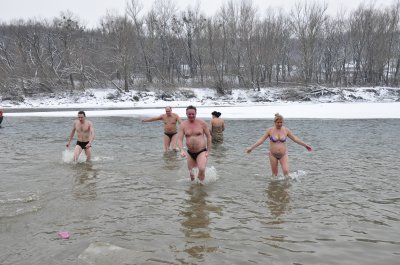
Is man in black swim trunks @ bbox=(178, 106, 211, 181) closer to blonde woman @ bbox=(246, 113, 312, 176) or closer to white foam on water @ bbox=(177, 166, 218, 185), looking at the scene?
white foam on water @ bbox=(177, 166, 218, 185)

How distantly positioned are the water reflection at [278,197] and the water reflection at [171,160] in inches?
112

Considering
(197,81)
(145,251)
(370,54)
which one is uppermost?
(370,54)

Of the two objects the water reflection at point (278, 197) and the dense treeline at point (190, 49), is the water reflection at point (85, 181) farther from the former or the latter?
the dense treeline at point (190, 49)

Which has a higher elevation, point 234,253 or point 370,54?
point 370,54

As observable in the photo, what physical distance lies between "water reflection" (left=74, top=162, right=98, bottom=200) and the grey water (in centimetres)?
2

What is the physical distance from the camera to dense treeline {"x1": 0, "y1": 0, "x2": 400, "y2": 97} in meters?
44.7

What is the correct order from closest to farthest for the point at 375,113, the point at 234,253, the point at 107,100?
the point at 234,253
the point at 375,113
the point at 107,100

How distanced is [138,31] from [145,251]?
4518 centimetres

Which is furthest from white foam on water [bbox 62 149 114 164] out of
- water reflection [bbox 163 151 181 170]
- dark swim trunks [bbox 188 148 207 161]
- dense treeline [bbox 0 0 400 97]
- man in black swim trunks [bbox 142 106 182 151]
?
dense treeline [bbox 0 0 400 97]

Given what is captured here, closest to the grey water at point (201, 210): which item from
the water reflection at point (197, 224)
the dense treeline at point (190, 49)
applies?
the water reflection at point (197, 224)

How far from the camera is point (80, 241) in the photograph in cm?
485

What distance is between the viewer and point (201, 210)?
605 cm

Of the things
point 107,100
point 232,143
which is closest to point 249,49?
point 107,100

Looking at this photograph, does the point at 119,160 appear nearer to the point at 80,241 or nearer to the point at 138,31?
the point at 80,241
